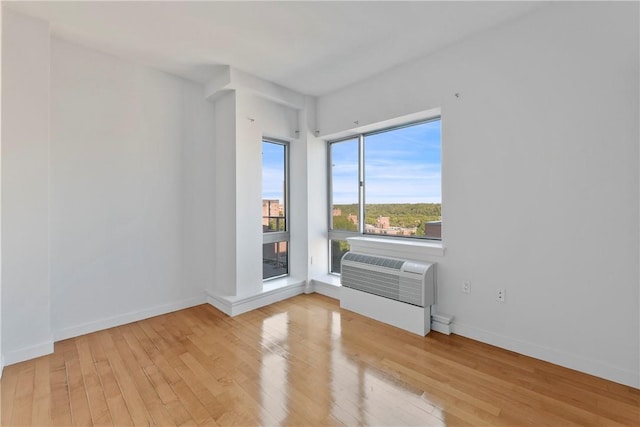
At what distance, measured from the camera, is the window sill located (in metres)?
2.75

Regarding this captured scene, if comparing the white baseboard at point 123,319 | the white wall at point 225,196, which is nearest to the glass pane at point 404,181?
the white wall at point 225,196

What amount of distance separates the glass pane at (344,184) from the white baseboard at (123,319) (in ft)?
6.65

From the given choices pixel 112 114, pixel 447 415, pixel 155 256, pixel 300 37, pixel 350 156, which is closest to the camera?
pixel 447 415

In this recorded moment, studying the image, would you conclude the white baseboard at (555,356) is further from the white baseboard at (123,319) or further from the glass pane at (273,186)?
the white baseboard at (123,319)

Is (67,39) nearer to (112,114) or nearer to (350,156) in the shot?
(112,114)

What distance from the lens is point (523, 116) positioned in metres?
2.20

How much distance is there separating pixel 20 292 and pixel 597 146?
14.1ft

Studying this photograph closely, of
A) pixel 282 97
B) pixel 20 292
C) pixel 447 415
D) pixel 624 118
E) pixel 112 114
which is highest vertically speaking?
pixel 282 97

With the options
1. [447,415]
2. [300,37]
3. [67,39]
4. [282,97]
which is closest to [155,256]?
[67,39]

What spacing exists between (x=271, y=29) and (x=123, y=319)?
305cm

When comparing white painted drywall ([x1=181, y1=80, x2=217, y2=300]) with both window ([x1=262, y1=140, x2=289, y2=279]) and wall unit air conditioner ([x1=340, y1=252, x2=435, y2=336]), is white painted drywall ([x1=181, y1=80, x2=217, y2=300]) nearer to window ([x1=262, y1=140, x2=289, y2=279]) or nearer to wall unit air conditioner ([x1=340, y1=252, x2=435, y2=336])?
window ([x1=262, y1=140, x2=289, y2=279])

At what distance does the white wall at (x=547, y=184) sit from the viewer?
6.06 ft

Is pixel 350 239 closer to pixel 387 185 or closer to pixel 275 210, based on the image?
pixel 387 185

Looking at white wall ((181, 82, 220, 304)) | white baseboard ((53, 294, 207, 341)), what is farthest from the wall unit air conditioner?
white baseboard ((53, 294, 207, 341))
